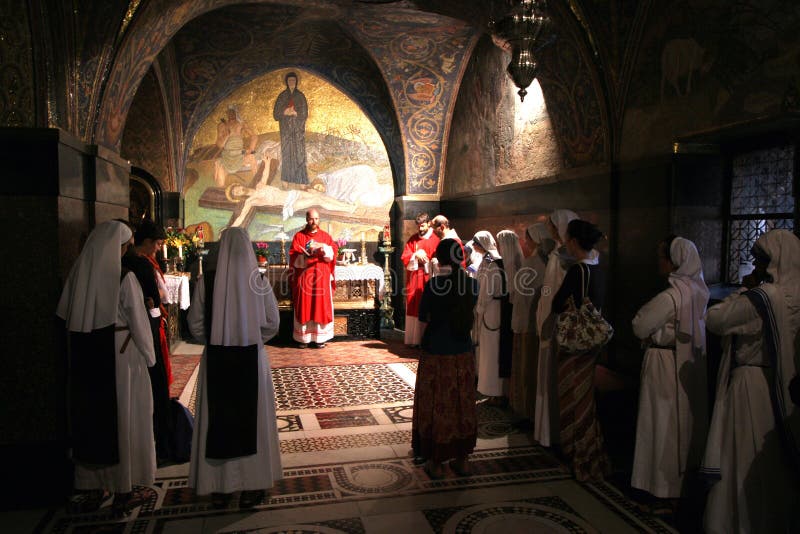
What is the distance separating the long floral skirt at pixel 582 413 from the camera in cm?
428

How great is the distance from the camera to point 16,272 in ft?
13.0

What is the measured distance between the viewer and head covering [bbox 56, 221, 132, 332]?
11.6 ft

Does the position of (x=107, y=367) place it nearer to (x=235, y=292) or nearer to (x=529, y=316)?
(x=235, y=292)

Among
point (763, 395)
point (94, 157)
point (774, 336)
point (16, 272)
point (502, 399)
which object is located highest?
point (94, 157)

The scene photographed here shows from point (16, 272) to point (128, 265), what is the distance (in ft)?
2.39

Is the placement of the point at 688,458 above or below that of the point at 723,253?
below

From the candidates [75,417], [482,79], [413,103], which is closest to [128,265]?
[75,417]

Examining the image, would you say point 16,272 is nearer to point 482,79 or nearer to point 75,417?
point 75,417

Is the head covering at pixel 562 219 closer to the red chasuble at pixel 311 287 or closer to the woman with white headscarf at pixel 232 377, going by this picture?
the woman with white headscarf at pixel 232 377

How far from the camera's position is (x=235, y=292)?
11.8 feet

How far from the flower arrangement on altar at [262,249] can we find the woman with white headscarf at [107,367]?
6628 mm

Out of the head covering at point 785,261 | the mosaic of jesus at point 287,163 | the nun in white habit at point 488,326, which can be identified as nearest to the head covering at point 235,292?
the nun in white habit at point 488,326

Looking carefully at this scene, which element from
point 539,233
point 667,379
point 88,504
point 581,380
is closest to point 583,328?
point 581,380

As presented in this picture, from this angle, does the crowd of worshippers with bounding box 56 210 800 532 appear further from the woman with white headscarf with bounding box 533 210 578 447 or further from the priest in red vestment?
the priest in red vestment
